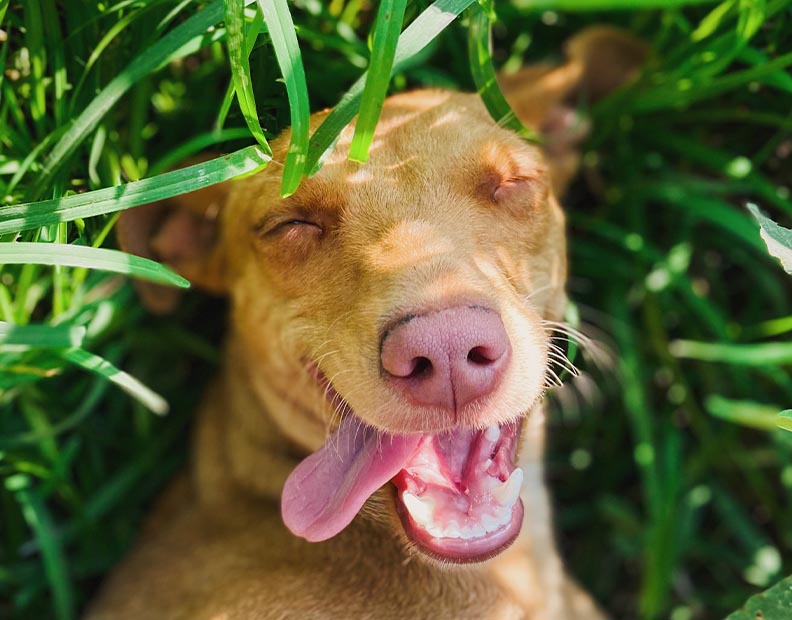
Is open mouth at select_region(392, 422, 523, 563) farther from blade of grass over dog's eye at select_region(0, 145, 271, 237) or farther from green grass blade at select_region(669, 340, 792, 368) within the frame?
green grass blade at select_region(669, 340, 792, 368)

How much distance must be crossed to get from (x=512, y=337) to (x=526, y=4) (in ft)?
5.08

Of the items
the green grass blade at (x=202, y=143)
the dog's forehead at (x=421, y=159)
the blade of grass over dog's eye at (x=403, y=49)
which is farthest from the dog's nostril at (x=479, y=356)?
the green grass blade at (x=202, y=143)

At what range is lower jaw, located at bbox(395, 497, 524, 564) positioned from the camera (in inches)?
98.0

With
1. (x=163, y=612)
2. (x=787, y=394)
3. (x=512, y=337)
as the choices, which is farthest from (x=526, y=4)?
(x=163, y=612)

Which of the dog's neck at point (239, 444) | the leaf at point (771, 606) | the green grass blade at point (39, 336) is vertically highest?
the green grass blade at point (39, 336)

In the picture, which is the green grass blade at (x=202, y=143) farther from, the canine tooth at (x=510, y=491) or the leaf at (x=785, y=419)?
the leaf at (x=785, y=419)

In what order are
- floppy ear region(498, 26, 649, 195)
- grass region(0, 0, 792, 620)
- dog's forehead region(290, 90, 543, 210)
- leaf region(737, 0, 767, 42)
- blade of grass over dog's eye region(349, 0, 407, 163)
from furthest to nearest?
floppy ear region(498, 26, 649, 195)
leaf region(737, 0, 767, 42)
grass region(0, 0, 792, 620)
dog's forehead region(290, 90, 543, 210)
blade of grass over dog's eye region(349, 0, 407, 163)

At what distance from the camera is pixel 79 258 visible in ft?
8.18

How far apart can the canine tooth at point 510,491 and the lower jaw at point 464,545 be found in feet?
0.24

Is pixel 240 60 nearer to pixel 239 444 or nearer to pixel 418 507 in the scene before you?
pixel 418 507

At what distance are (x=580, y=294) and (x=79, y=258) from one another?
8.84 feet

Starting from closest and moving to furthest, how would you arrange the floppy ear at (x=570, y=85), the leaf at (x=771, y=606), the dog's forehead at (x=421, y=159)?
the leaf at (x=771, y=606), the dog's forehead at (x=421, y=159), the floppy ear at (x=570, y=85)

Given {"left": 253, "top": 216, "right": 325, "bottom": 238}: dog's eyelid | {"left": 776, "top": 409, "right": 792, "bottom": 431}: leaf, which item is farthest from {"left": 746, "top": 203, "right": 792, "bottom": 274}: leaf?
{"left": 253, "top": 216, "right": 325, "bottom": 238}: dog's eyelid

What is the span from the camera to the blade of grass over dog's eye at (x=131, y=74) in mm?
2764
